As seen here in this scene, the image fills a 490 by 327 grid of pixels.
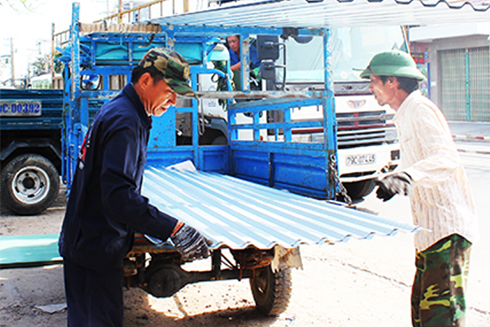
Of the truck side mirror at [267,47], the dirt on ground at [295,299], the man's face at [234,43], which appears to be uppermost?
the man's face at [234,43]

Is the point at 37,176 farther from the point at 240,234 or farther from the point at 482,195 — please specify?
the point at 482,195

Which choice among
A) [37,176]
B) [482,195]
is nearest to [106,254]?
[37,176]

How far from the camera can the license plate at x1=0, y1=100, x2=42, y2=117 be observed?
28.8 feet

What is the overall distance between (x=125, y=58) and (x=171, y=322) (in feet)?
10.9

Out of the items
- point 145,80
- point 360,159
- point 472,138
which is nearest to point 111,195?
point 145,80

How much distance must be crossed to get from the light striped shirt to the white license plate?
505 centimetres

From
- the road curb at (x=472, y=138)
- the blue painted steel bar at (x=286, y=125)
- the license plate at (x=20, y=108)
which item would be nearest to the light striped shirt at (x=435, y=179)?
the blue painted steel bar at (x=286, y=125)

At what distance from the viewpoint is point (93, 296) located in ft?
8.09

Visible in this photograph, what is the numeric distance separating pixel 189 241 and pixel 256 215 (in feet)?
3.68

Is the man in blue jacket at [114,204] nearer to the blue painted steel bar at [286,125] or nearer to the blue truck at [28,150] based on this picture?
the blue painted steel bar at [286,125]

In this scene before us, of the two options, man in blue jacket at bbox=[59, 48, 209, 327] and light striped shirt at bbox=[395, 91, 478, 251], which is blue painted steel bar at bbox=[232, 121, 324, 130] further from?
man in blue jacket at bbox=[59, 48, 209, 327]

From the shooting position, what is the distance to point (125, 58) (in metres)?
6.36

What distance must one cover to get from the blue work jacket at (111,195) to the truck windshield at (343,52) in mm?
5677

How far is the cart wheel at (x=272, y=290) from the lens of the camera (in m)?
4.08
